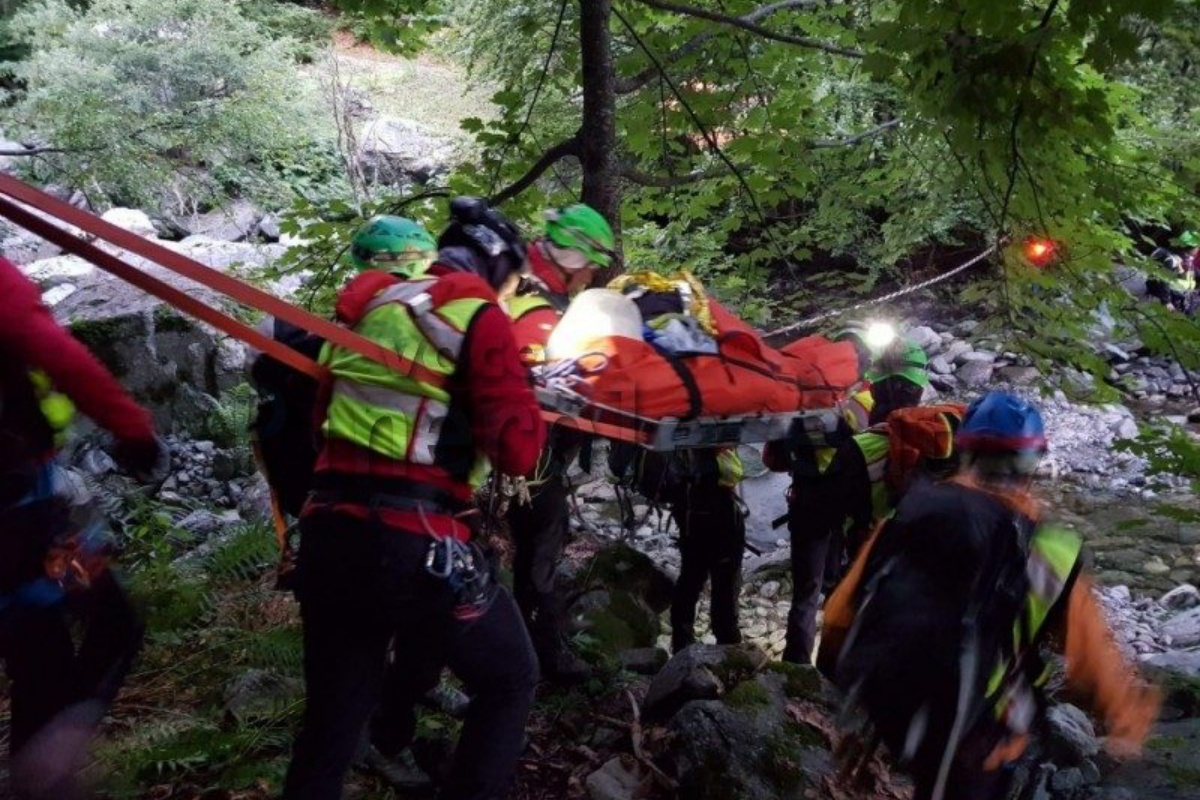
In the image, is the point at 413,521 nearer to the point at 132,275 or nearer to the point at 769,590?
the point at 132,275

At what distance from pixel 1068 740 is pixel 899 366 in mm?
1880

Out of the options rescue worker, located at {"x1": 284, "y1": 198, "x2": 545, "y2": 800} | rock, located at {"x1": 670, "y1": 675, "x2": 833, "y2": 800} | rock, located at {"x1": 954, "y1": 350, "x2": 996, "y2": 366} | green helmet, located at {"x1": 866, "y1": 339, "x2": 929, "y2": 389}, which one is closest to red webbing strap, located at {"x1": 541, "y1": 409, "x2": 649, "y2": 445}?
rescue worker, located at {"x1": 284, "y1": 198, "x2": 545, "y2": 800}

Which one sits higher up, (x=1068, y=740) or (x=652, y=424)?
(x=652, y=424)

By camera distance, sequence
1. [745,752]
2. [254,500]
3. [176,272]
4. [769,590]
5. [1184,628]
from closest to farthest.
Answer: [176,272]
[745,752]
[1184,628]
[769,590]
[254,500]

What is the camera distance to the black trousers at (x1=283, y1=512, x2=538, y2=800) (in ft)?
8.23

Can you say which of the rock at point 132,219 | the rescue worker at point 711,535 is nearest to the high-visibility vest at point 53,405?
the rescue worker at point 711,535

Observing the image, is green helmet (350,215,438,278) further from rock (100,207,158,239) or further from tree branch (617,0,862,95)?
rock (100,207,158,239)

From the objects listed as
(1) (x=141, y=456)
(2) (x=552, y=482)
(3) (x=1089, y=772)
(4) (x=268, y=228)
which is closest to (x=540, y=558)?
(2) (x=552, y=482)

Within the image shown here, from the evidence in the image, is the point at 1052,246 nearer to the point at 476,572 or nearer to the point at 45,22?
the point at 476,572

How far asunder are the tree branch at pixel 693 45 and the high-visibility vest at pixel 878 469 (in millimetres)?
2730

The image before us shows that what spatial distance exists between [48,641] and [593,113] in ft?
12.8

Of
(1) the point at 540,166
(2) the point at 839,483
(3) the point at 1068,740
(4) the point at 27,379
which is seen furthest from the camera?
(1) the point at 540,166

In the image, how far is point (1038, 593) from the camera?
2.60 metres

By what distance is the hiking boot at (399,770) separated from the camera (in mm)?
3531
